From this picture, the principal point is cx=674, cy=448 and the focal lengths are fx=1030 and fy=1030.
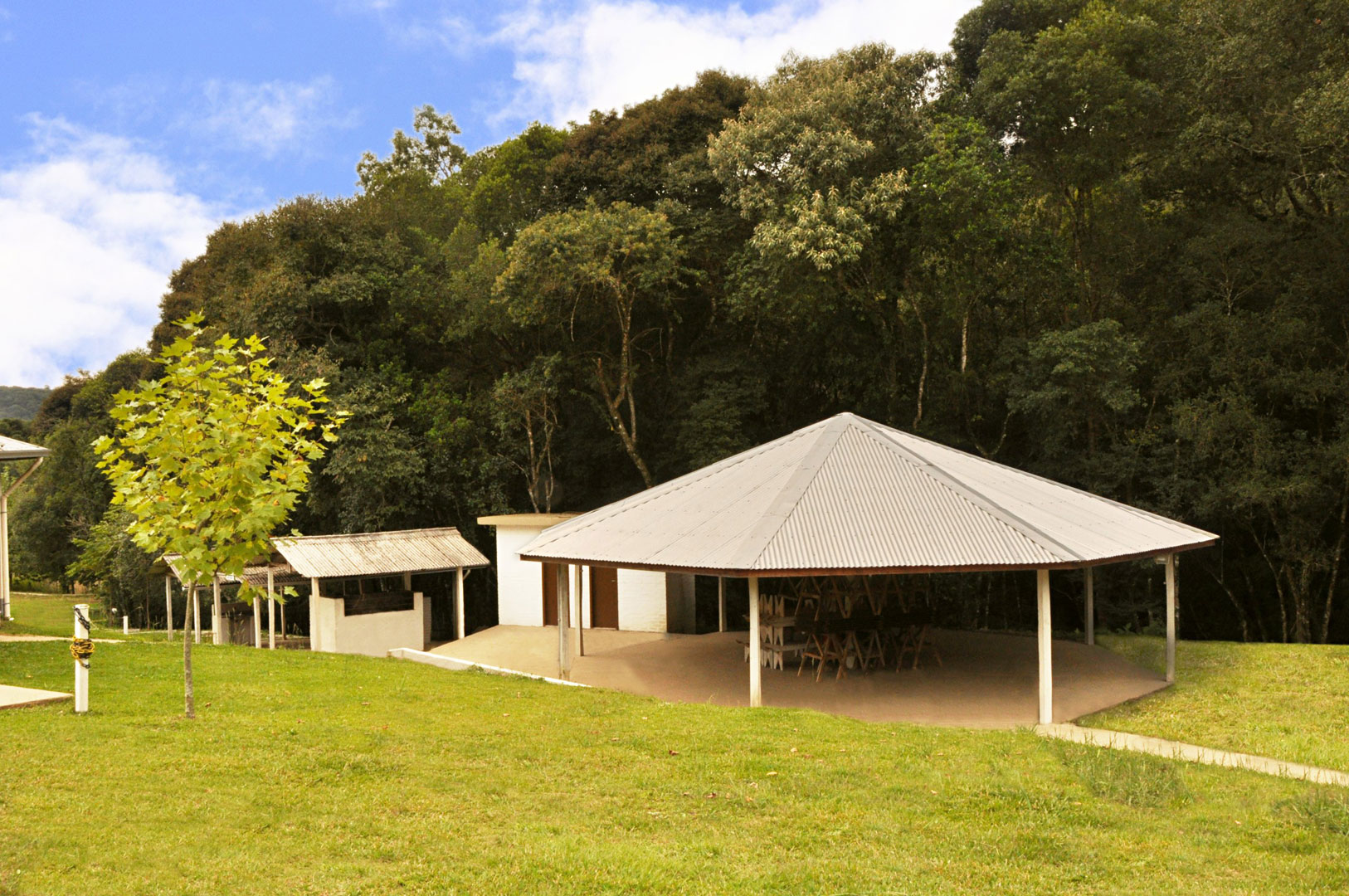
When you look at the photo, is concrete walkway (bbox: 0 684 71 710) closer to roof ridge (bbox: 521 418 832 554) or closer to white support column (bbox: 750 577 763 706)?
roof ridge (bbox: 521 418 832 554)

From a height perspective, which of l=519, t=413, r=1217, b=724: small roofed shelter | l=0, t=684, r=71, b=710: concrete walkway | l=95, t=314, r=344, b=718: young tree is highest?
l=95, t=314, r=344, b=718: young tree

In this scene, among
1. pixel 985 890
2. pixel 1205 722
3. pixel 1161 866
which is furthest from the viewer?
pixel 1205 722

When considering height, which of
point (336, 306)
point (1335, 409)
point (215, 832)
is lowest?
point (215, 832)

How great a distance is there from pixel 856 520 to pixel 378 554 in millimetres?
11387

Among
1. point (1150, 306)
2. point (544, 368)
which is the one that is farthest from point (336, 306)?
point (1150, 306)

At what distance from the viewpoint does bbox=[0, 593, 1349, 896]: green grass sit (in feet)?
20.4

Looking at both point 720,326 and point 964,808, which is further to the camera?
point 720,326

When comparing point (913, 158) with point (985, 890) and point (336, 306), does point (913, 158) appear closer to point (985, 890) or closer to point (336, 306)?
point (336, 306)

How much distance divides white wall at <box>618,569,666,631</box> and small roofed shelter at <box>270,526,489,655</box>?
3.22 m

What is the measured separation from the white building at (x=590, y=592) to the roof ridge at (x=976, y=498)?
6092mm

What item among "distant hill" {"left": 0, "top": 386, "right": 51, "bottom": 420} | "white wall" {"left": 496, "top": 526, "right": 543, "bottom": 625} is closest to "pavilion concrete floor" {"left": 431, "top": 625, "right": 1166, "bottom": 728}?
"white wall" {"left": 496, "top": 526, "right": 543, "bottom": 625}

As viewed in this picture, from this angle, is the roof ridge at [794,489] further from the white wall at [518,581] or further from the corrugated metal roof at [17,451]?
the corrugated metal roof at [17,451]

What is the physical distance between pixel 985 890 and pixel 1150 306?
2055 cm

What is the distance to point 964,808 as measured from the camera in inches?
307
